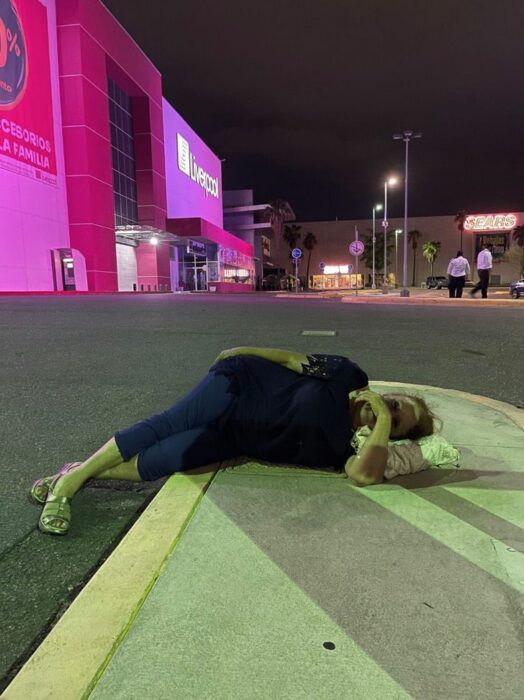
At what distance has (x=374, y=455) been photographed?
256 cm

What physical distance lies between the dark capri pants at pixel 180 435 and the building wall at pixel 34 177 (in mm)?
24134

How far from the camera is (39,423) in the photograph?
3.83 m

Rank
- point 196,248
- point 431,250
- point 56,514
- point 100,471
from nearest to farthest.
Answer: point 56,514
point 100,471
point 196,248
point 431,250

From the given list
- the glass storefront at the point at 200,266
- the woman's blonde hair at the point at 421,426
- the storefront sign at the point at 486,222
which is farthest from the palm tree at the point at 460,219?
the woman's blonde hair at the point at 421,426

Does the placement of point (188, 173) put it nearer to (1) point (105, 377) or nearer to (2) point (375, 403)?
(1) point (105, 377)

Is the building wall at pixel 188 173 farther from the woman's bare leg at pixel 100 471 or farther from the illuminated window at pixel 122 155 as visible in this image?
the woman's bare leg at pixel 100 471

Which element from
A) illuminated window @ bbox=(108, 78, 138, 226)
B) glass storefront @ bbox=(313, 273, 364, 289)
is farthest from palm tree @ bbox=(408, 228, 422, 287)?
illuminated window @ bbox=(108, 78, 138, 226)

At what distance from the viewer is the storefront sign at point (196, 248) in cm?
4425

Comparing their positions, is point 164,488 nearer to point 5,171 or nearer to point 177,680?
point 177,680

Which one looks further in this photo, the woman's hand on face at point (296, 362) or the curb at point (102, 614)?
the woman's hand on face at point (296, 362)

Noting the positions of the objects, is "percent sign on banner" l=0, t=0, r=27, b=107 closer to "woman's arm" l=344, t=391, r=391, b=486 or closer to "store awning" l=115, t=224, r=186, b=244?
"store awning" l=115, t=224, r=186, b=244


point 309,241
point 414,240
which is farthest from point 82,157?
point 414,240

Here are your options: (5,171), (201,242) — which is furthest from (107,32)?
(201,242)

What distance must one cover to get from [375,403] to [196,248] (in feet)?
144
